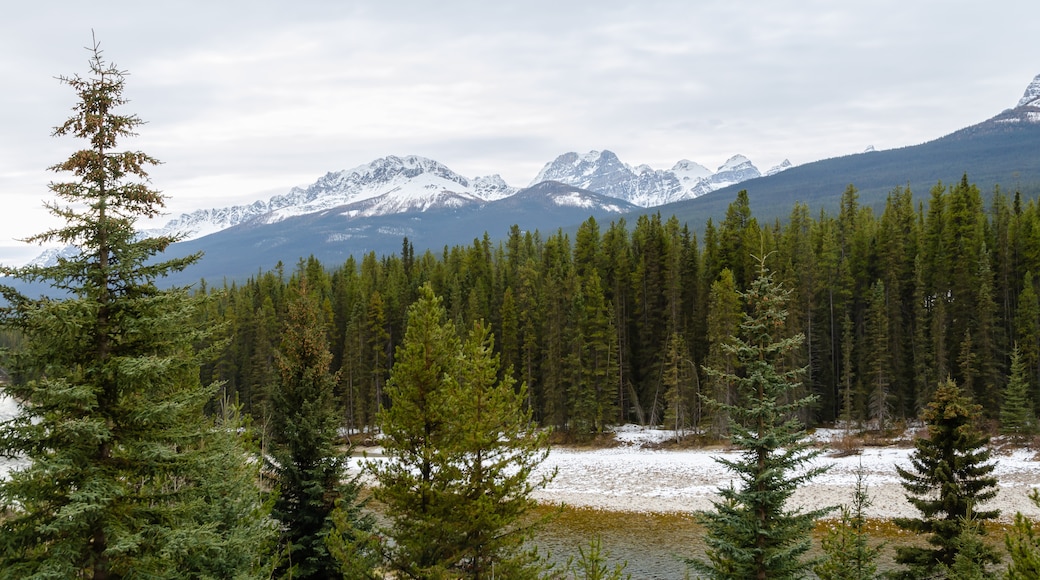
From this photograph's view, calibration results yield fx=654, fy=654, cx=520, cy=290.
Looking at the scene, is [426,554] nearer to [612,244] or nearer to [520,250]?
[612,244]

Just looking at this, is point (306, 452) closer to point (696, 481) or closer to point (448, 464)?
point (448, 464)

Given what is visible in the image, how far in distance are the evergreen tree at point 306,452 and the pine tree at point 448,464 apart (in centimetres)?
228

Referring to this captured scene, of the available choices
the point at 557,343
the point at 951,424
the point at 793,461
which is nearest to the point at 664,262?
the point at 557,343

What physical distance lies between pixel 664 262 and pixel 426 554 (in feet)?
173

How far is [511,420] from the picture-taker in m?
14.3

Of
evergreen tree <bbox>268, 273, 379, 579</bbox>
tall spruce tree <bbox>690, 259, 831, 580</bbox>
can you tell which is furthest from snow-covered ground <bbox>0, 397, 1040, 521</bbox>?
evergreen tree <bbox>268, 273, 379, 579</bbox>

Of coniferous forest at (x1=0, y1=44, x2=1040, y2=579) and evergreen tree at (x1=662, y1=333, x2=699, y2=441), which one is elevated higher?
coniferous forest at (x1=0, y1=44, x2=1040, y2=579)

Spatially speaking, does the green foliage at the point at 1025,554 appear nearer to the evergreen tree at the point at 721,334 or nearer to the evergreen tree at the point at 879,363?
the evergreen tree at the point at 721,334

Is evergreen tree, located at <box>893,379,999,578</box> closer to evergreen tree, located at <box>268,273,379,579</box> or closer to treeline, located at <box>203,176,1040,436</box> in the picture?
evergreen tree, located at <box>268,273,379,579</box>

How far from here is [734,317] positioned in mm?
52000

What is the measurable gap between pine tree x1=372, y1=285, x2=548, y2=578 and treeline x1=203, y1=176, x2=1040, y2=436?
103ft

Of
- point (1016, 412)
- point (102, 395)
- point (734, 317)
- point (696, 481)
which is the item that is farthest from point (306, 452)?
point (1016, 412)

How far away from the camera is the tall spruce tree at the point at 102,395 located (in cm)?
834

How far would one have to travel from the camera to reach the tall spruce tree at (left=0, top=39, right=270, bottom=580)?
8344 mm
